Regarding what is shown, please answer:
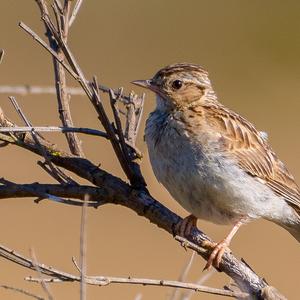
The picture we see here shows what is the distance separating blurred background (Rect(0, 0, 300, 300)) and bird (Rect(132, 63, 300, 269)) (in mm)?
1862

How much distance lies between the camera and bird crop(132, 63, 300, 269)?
5.64m

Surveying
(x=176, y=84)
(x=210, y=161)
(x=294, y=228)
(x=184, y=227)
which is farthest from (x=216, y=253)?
(x=176, y=84)

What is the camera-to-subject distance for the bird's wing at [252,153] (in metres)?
5.95

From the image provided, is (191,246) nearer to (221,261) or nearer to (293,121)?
(221,261)

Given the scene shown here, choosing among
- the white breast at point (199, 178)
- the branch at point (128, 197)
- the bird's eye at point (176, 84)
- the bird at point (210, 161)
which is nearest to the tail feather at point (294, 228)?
the bird at point (210, 161)

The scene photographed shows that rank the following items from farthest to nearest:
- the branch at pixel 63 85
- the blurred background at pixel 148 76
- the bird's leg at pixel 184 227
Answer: the blurred background at pixel 148 76
the branch at pixel 63 85
the bird's leg at pixel 184 227

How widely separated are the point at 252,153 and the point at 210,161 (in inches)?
19.5

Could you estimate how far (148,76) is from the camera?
1466 centimetres

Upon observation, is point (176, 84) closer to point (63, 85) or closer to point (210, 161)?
point (210, 161)

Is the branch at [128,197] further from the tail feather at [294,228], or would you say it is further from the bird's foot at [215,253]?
the tail feather at [294,228]

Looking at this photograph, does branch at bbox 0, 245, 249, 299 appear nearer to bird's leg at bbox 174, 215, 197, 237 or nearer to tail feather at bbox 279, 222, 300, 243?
bird's leg at bbox 174, 215, 197, 237

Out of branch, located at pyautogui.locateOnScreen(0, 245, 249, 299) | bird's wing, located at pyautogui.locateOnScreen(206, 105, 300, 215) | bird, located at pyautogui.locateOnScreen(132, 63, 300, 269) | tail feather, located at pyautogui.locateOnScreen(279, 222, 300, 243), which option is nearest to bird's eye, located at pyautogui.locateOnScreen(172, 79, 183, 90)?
bird, located at pyautogui.locateOnScreen(132, 63, 300, 269)

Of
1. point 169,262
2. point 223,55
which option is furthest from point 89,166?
point 223,55

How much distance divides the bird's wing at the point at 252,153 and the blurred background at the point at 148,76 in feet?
5.87
